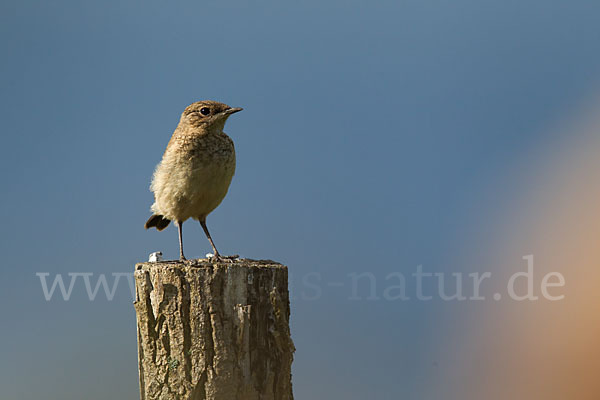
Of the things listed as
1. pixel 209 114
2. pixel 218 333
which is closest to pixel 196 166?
pixel 209 114

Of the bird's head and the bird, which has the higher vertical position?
the bird's head

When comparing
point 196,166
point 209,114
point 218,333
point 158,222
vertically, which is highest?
point 209,114

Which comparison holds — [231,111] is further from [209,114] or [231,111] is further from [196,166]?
[196,166]

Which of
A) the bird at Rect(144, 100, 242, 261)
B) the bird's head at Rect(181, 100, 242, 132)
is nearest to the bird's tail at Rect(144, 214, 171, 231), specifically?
the bird at Rect(144, 100, 242, 261)

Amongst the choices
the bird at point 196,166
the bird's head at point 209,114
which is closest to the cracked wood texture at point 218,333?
the bird at point 196,166

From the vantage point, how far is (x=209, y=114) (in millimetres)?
4969

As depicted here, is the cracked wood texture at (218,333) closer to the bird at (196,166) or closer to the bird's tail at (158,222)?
the bird at (196,166)

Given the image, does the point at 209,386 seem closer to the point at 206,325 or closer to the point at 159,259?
the point at 206,325

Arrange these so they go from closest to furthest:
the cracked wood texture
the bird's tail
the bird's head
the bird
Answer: the cracked wood texture, the bird, the bird's head, the bird's tail

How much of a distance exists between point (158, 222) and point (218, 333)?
203 cm

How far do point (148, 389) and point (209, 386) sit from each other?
1.54 ft

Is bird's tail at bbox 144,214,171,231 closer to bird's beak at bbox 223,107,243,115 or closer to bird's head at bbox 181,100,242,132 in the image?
bird's head at bbox 181,100,242,132

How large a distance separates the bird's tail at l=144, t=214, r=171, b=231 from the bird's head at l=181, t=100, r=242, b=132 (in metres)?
0.95

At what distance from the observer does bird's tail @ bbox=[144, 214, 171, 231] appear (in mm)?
5366
